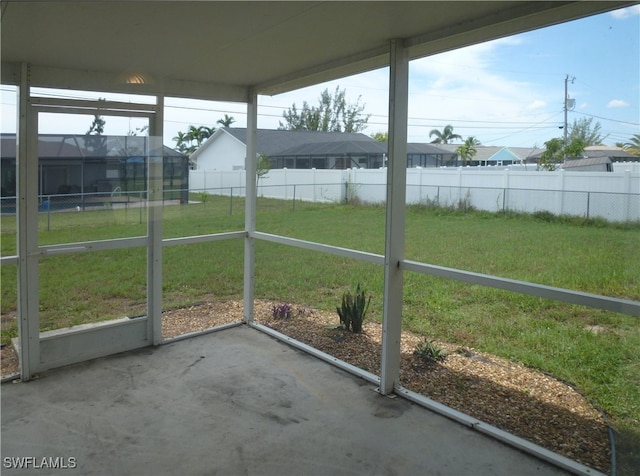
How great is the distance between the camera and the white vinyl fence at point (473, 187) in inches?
104

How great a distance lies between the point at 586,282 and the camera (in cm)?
312

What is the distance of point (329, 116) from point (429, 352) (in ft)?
7.54

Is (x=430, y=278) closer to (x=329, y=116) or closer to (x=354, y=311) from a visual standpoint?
(x=354, y=311)

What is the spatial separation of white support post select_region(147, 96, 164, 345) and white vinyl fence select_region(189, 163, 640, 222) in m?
0.40

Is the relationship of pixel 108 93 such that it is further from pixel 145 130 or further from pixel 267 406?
pixel 267 406

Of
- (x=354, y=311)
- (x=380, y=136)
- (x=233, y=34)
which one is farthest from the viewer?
(x=354, y=311)

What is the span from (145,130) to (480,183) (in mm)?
2800

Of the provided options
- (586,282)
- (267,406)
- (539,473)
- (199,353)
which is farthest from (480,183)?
(199,353)

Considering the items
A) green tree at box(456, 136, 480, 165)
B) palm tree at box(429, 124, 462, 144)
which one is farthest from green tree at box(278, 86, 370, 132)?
green tree at box(456, 136, 480, 165)

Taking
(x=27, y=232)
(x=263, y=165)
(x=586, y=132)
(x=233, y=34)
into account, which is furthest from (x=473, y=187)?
(x=27, y=232)

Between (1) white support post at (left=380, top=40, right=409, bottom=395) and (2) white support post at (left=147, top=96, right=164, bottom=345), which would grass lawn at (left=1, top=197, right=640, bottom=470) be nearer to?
(2) white support post at (left=147, top=96, right=164, bottom=345)

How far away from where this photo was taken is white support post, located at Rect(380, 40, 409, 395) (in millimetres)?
3352

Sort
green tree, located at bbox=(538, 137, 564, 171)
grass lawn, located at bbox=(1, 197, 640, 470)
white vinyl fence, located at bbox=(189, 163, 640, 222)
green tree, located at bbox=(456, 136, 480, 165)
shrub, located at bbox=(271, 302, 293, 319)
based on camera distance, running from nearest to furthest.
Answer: white vinyl fence, located at bbox=(189, 163, 640, 222) → green tree, located at bbox=(538, 137, 564, 171) → grass lawn, located at bbox=(1, 197, 640, 470) → green tree, located at bbox=(456, 136, 480, 165) → shrub, located at bbox=(271, 302, 293, 319)

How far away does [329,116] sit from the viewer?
467 centimetres
